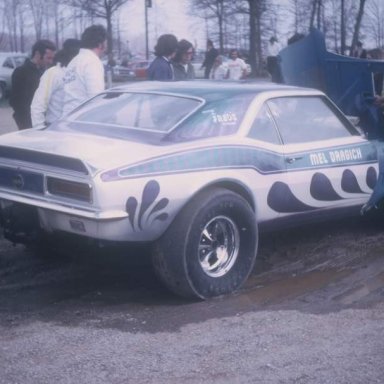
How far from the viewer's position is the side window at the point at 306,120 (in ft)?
20.1

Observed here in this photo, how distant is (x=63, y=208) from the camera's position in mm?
4926

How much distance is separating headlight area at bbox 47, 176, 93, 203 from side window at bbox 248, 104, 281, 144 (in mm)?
1508

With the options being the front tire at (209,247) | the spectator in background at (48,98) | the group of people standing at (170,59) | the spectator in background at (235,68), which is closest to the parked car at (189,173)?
the front tire at (209,247)

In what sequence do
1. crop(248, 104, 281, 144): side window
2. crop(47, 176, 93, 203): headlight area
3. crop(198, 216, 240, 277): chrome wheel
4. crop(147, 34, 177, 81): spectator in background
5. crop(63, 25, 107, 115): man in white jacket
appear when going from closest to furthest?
crop(47, 176, 93, 203): headlight area
crop(198, 216, 240, 277): chrome wheel
crop(248, 104, 281, 144): side window
crop(63, 25, 107, 115): man in white jacket
crop(147, 34, 177, 81): spectator in background

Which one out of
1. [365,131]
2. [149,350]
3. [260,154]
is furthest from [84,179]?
[365,131]

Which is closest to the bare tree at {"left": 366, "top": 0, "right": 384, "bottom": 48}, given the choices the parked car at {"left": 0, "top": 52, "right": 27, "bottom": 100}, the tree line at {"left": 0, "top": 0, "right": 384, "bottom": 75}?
the tree line at {"left": 0, "top": 0, "right": 384, "bottom": 75}

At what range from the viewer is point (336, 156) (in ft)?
20.9

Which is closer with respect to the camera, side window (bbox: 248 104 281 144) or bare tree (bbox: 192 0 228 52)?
side window (bbox: 248 104 281 144)

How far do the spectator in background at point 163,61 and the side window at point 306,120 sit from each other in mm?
2673

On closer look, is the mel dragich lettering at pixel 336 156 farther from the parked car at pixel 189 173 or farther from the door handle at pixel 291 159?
the door handle at pixel 291 159

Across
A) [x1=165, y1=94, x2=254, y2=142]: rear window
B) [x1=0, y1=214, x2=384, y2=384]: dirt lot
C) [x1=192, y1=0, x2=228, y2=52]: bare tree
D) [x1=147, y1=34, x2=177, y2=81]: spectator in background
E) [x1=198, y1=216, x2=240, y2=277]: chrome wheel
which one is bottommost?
[x1=0, y1=214, x2=384, y2=384]: dirt lot

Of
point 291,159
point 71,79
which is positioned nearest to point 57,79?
point 71,79

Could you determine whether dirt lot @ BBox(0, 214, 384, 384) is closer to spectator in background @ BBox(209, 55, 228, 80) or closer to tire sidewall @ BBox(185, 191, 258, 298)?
tire sidewall @ BBox(185, 191, 258, 298)

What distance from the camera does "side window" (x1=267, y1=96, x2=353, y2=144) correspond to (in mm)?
6141
